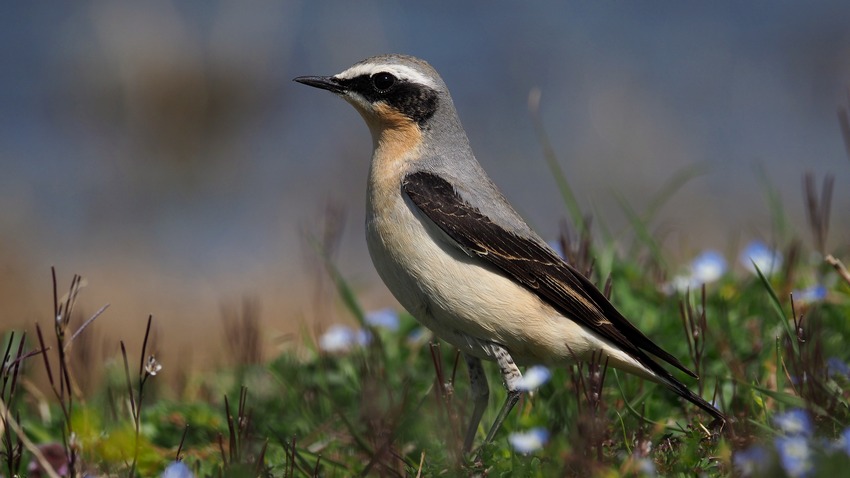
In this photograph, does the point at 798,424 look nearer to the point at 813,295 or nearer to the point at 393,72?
the point at 813,295

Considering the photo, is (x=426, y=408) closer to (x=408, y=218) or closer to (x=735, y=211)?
(x=408, y=218)

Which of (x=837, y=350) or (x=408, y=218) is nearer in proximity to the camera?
(x=408, y=218)

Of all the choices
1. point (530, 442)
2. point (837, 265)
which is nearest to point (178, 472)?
point (530, 442)

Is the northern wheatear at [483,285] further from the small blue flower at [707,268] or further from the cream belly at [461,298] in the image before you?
the small blue flower at [707,268]

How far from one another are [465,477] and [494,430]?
1.12 meters

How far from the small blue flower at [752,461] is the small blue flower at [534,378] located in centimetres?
145

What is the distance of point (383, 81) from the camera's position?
671 centimetres

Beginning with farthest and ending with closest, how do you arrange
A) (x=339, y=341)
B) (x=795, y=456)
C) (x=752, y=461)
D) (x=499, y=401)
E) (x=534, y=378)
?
(x=339, y=341) < (x=499, y=401) < (x=534, y=378) < (x=795, y=456) < (x=752, y=461)

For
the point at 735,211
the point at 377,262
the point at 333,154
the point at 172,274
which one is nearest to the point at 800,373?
the point at 377,262

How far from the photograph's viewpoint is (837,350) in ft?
21.6

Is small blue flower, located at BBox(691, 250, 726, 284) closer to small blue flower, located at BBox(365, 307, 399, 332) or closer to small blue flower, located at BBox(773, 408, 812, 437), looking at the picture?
small blue flower, located at BBox(365, 307, 399, 332)

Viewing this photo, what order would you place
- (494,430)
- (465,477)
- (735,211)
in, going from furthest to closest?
(735,211)
(494,430)
(465,477)

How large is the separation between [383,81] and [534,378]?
215 centimetres

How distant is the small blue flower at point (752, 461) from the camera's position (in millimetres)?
3832
